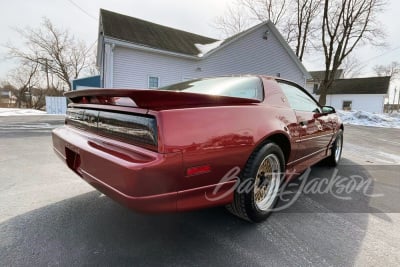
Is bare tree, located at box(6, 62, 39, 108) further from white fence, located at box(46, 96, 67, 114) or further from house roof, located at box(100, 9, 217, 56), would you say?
house roof, located at box(100, 9, 217, 56)

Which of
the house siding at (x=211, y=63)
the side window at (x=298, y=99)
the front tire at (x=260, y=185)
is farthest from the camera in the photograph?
the house siding at (x=211, y=63)

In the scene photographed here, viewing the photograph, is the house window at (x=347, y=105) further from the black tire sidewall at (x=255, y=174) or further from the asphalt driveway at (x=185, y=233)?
the black tire sidewall at (x=255, y=174)

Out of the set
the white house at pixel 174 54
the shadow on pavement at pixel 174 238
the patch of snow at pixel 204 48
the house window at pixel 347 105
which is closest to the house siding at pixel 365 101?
the house window at pixel 347 105

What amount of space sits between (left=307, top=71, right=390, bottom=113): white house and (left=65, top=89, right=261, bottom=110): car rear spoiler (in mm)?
33045

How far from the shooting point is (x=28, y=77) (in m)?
28.6

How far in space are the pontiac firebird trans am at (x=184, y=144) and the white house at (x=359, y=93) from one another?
106ft

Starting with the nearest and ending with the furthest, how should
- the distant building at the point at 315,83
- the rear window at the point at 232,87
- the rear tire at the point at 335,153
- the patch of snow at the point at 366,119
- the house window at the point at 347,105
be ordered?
the rear window at the point at 232,87
the rear tire at the point at 335,153
the patch of snow at the point at 366,119
the house window at the point at 347,105
the distant building at the point at 315,83

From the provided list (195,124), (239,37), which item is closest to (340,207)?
(195,124)

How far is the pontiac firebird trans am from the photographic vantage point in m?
1.43

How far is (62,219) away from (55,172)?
155 centimetres

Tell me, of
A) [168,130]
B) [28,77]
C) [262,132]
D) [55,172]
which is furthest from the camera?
[28,77]

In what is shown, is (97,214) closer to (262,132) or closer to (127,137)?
(127,137)

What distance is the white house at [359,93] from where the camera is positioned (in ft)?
103

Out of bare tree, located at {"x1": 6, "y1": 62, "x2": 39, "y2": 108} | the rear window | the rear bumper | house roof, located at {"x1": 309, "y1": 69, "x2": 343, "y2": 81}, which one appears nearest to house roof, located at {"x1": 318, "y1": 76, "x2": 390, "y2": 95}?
house roof, located at {"x1": 309, "y1": 69, "x2": 343, "y2": 81}
